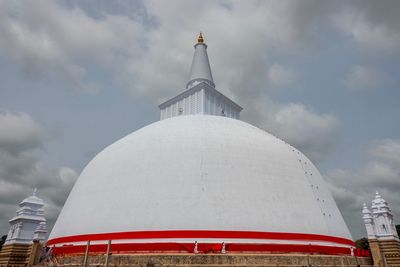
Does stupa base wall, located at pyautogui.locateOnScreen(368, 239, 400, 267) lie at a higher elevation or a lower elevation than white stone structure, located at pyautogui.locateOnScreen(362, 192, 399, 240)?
lower

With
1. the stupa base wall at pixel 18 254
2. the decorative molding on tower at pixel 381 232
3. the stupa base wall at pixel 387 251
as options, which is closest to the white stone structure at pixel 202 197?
the stupa base wall at pixel 387 251

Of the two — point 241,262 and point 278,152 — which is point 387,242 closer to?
point 278,152

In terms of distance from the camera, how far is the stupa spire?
24047 mm

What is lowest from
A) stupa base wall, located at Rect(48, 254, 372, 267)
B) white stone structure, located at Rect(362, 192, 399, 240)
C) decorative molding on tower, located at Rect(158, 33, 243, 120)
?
stupa base wall, located at Rect(48, 254, 372, 267)

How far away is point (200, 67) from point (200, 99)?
399 centimetres

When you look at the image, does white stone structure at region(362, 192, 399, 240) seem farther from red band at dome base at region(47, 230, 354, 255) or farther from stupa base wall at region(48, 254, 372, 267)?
stupa base wall at region(48, 254, 372, 267)

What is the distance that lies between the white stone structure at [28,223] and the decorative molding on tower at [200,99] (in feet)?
36.2

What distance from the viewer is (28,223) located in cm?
1933

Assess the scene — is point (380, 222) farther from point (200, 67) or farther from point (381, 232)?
point (200, 67)

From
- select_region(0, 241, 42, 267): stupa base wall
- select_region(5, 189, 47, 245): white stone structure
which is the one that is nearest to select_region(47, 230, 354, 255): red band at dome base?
select_region(0, 241, 42, 267): stupa base wall

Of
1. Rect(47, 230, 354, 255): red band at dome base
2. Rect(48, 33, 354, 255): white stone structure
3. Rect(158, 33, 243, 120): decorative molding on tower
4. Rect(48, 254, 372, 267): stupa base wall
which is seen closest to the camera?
Rect(48, 254, 372, 267): stupa base wall

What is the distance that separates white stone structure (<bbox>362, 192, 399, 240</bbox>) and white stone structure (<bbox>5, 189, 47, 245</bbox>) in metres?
19.6

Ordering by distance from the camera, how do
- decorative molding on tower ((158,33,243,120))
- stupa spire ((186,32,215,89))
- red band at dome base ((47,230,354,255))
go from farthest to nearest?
stupa spire ((186,32,215,89)), decorative molding on tower ((158,33,243,120)), red band at dome base ((47,230,354,255))

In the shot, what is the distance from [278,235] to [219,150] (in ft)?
14.7
